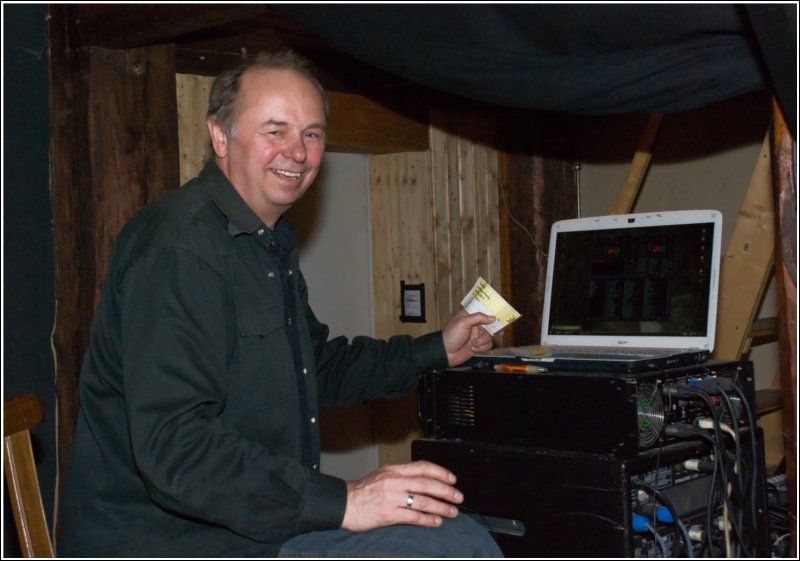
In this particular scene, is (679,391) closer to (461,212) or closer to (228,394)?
(228,394)

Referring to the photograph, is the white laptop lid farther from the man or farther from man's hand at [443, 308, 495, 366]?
Result: the man

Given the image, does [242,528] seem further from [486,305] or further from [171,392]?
[486,305]

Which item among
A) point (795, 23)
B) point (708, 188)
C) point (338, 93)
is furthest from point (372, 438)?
point (795, 23)

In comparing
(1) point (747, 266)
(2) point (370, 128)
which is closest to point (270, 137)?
(1) point (747, 266)

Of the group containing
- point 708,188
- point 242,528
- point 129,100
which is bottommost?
point 242,528

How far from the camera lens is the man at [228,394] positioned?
1.68 meters

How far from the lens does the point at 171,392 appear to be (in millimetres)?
1673

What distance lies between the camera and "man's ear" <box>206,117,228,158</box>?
2111 millimetres

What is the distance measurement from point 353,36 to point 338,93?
6.93ft

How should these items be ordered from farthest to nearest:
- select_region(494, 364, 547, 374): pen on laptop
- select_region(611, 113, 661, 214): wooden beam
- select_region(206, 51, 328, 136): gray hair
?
select_region(611, 113, 661, 214): wooden beam
select_region(494, 364, 547, 374): pen on laptop
select_region(206, 51, 328, 136): gray hair

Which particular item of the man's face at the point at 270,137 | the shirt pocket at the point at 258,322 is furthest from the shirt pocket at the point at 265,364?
the man's face at the point at 270,137

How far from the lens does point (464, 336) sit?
2414 mm

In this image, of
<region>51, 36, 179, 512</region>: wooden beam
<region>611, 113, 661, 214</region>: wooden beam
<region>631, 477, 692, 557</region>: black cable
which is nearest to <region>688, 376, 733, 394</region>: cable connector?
<region>631, 477, 692, 557</region>: black cable

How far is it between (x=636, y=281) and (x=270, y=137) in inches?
41.2
